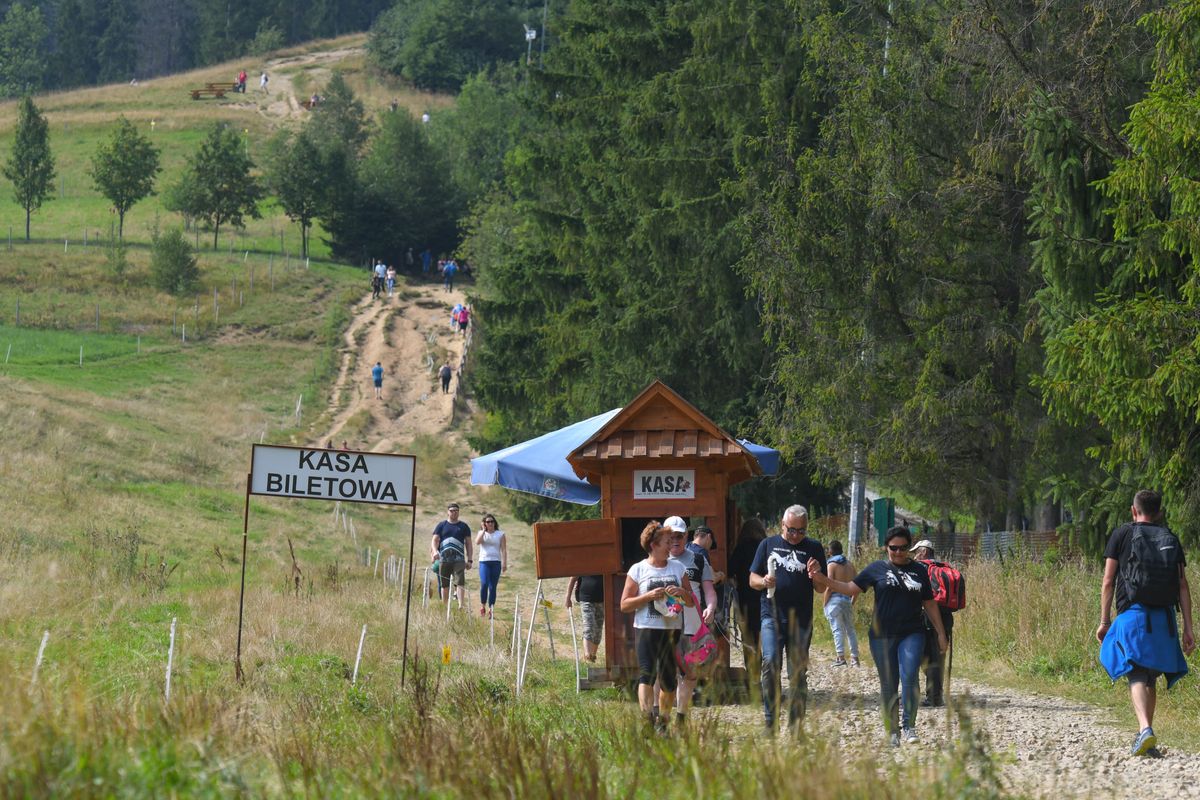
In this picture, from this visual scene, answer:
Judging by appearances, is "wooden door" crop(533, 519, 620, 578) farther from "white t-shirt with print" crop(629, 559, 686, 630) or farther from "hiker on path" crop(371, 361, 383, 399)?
"hiker on path" crop(371, 361, 383, 399)

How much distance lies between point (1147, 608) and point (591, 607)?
674 centimetres

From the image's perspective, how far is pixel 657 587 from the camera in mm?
10445

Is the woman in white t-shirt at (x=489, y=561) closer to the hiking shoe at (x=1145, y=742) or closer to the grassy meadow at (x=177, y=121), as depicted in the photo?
the hiking shoe at (x=1145, y=742)

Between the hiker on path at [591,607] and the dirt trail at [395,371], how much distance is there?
29.1m

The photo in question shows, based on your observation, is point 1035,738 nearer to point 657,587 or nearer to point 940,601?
point 940,601

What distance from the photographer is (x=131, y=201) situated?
75.5m

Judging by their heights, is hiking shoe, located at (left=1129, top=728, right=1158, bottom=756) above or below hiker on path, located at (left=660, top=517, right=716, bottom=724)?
below

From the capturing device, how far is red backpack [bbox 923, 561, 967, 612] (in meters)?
13.1

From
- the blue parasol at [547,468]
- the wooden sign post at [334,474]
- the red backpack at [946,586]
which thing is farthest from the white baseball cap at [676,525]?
the blue parasol at [547,468]

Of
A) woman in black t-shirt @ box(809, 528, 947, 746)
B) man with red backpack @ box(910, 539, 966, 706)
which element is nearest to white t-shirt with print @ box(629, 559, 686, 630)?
woman in black t-shirt @ box(809, 528, 947, 746)

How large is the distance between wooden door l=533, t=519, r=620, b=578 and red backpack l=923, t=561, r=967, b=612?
8.73 ft

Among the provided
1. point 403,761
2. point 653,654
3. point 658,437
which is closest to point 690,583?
point 653,654

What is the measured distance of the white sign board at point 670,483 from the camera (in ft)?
43.8

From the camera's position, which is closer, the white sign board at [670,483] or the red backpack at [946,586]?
the red backpack at [946,586]
